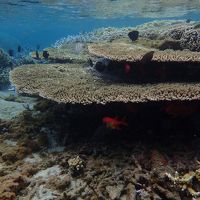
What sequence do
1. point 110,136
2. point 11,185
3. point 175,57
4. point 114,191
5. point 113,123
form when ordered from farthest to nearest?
point 175,57
point 110,136
point 113,123
point 11,185
point 114,191

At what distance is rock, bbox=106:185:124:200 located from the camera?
17.0 feet

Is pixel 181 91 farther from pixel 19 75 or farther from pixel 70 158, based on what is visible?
pixel 19 75

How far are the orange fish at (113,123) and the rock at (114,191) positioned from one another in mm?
1743

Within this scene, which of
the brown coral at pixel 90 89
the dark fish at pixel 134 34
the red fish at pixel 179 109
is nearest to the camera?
the brown coral at pixel 90 89

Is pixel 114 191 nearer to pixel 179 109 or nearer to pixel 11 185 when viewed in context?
pixel 11 185

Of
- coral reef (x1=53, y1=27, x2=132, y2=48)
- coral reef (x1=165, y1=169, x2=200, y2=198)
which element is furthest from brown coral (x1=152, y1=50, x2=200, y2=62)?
coral reef (x1=53, y1=27, x2=132, y2=48)

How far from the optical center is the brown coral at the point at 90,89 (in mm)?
6229

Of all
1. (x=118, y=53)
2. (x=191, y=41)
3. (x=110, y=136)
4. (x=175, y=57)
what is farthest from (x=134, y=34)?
(x=110, y=136)

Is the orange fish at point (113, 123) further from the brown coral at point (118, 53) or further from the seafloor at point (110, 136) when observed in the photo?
the brown coral at point (118, 53)

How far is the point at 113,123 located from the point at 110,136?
473mm

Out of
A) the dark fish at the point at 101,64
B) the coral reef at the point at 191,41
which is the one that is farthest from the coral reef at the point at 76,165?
the coral reef at the point at 191,41

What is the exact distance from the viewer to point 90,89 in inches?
295

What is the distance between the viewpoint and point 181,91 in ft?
20.4

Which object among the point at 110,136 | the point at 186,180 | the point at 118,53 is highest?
the point at 118,53
